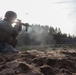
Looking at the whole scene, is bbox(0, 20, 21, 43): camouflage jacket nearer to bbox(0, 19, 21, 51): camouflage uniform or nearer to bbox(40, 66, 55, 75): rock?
bbox(0, 19, 21, 51): camouflage uniform

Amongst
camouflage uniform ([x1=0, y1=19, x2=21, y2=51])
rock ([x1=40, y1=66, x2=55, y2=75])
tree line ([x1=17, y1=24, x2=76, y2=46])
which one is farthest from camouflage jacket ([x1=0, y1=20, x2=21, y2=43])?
tree line ([x1=17, y1=24, x2=76, y2=46])

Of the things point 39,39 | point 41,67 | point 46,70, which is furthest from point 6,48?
point 39,39

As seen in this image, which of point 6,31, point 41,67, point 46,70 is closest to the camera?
point 46,70

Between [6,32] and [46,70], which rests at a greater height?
[6,32]

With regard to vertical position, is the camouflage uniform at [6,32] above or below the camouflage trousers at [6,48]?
above

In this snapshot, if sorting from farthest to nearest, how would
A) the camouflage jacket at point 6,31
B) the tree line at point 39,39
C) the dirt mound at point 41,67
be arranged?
1. the tree line at point 39,39
2. the camouflage jacket at point 6,31
3. the dirt mound at point 41,67

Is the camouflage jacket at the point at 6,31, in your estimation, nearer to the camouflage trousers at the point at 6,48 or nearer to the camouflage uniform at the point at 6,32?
the camouflage uniform at the point at 6,32

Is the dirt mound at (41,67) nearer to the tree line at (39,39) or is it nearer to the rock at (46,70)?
the rock at (46,70)

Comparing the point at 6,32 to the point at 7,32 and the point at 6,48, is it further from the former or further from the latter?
the point at 6,48

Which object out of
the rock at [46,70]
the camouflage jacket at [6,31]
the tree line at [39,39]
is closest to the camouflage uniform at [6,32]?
the camouflage jacket at [6,31]

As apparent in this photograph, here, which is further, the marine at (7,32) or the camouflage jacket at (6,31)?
the camouflage jacket at (6,31)

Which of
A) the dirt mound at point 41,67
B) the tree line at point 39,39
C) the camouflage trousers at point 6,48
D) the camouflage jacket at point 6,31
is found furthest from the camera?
the tree line at point 39,39

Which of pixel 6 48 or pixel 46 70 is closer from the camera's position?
pixel 46 70

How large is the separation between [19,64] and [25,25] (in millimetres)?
5282
